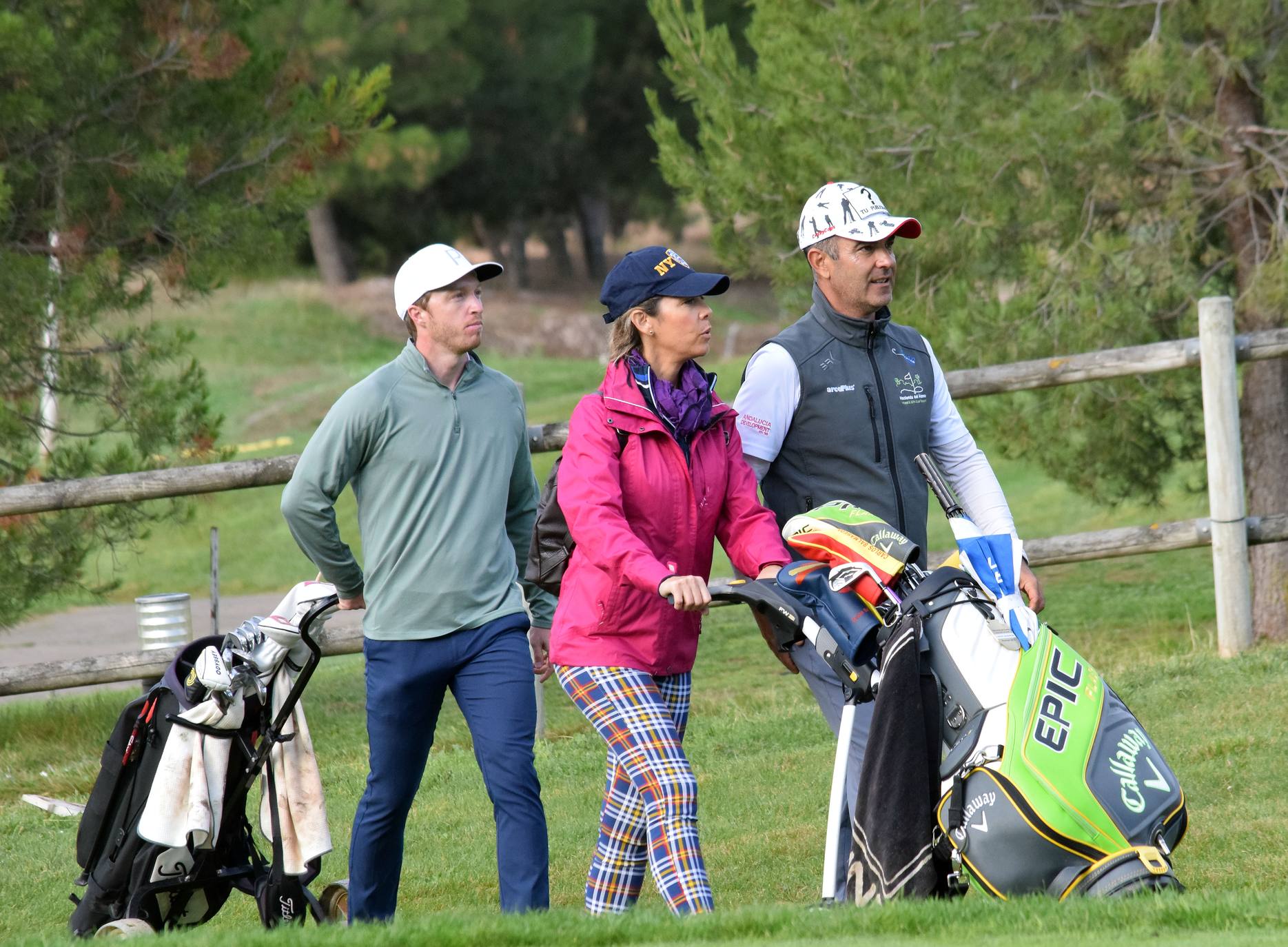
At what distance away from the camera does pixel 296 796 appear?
15.5ft

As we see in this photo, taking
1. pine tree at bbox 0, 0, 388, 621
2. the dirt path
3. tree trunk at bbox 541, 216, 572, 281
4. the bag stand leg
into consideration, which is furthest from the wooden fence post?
tree trunk at bbox 541, 216, 572, 281

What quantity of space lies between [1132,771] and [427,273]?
2256 millimetres

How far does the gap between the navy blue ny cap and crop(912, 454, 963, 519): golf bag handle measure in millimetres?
700

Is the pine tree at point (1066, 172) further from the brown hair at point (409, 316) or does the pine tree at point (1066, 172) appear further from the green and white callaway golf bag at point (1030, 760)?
the green and white callaway golf bag at point (1030, 760)

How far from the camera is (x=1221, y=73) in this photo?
934 cm

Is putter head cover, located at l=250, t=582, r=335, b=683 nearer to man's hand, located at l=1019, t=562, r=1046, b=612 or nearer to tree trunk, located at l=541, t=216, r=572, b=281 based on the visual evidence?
man's hand, located at l=1019, t=562, r=1046, b=612

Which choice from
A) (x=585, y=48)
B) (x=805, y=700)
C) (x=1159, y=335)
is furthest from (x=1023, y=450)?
(x=585, y=48)

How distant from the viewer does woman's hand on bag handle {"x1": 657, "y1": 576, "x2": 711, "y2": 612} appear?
12.6 ft

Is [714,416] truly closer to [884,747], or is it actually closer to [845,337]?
[845,337]

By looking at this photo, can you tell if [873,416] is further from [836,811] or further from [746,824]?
[746,824]

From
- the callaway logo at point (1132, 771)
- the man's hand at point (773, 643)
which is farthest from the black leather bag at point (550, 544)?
the callaway logo at point (1132, 771)

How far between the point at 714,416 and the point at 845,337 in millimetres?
527

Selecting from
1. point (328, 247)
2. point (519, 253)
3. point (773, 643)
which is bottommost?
point (773, 643)

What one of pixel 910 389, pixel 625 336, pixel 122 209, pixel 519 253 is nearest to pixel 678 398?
pixel 625 336
